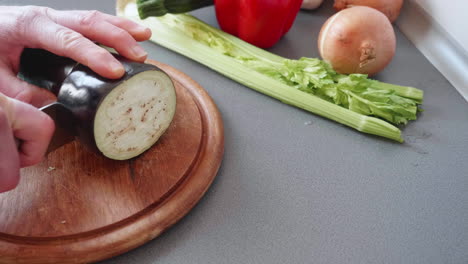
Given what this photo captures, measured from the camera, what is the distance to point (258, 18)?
1523 millimetres

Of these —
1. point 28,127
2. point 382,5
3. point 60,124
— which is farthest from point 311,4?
point 28,127

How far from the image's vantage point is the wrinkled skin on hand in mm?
872

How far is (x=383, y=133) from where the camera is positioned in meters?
1.29

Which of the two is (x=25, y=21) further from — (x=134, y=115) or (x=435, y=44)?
(x=435, y=44)

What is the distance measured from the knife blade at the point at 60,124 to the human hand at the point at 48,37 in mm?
136

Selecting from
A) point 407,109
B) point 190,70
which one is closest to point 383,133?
point 407,109

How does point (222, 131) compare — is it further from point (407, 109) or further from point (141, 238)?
point (407, 109)

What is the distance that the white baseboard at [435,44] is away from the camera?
151cm

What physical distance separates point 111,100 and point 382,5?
123 centimetres

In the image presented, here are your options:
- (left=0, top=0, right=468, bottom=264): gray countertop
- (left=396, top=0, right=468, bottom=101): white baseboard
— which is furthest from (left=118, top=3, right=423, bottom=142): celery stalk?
(left=396, top=0, right=468, bottom=101): white baseboard

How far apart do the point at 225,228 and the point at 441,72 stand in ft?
3.80

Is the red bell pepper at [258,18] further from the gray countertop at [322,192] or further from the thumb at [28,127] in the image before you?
the thumb at [28,127]

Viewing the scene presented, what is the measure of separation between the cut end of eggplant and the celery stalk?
434 millimetres

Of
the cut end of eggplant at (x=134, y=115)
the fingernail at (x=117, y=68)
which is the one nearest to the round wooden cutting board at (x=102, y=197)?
the cut end of eggplant at (x=134, y=115)
